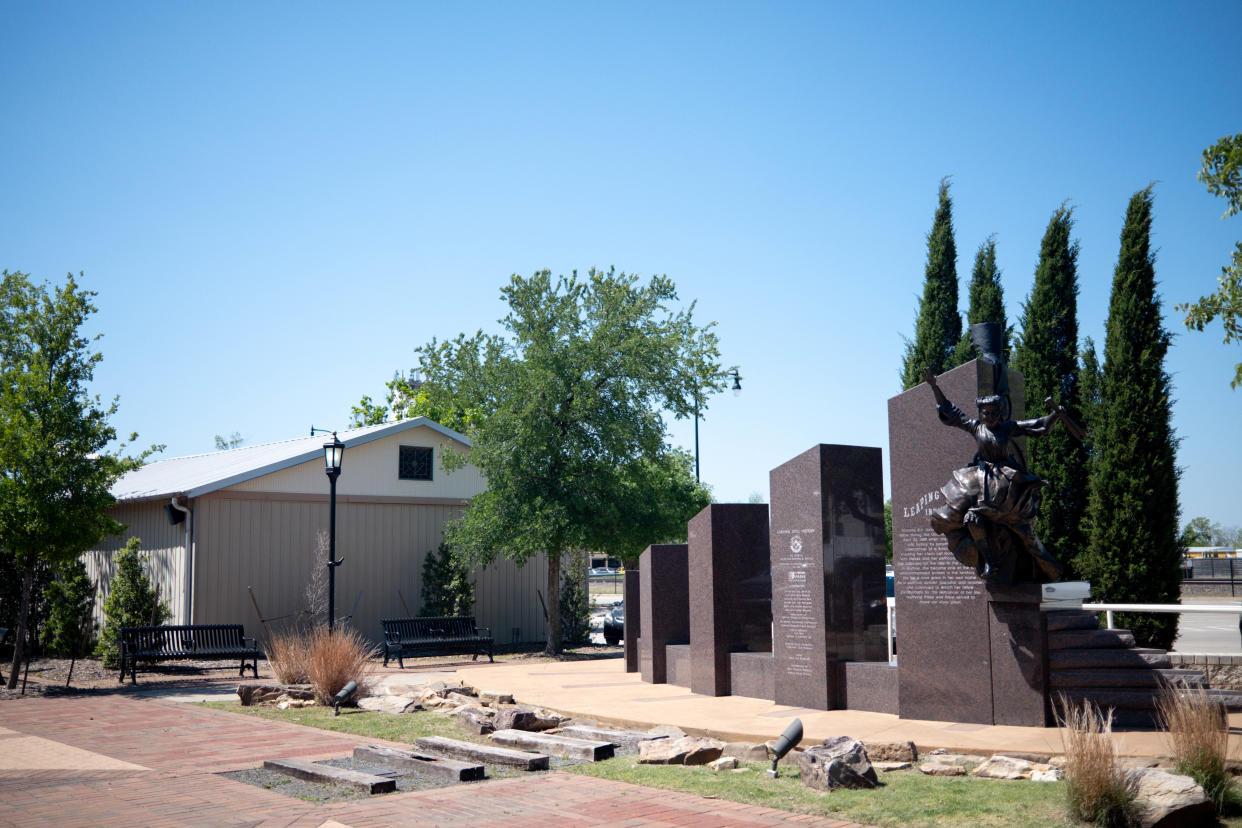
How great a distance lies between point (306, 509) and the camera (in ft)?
74.9

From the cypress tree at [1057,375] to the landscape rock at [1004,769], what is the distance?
1098 centimetres

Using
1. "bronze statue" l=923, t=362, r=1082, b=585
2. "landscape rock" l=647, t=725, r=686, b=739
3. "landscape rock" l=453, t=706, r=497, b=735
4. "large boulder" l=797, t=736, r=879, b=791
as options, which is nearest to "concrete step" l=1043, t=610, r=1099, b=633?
"bronze statue" l=923, t=362, r=1082, b=585

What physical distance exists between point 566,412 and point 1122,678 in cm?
1415

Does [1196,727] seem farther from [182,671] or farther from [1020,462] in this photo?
[182,671]

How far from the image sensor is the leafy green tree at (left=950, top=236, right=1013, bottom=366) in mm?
20047

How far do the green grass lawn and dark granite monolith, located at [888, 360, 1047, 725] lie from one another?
6.71ft

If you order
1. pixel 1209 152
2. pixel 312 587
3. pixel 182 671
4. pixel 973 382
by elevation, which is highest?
pixel 1209 152

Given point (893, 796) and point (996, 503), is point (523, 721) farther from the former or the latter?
point (996, 503)

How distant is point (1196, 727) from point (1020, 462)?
3.44 meters

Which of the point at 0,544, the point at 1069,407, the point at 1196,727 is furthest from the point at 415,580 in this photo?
the point at 1196,727

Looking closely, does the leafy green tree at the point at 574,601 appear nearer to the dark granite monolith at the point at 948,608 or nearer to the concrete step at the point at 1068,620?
the dark granite monolith at the point at 948,608

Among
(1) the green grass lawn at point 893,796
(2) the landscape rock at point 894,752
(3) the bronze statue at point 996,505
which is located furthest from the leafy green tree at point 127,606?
(3) the bronze statue at point 996,505

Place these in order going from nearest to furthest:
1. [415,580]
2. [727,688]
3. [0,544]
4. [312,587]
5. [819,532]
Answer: [819,532] < [727,688] < [0,544] < [312,587] < [415,580]

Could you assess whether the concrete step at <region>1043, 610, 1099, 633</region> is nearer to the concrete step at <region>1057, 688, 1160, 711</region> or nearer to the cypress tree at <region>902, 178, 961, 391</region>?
the concrete step at <region>1057, 688, 1160, 711</region>
